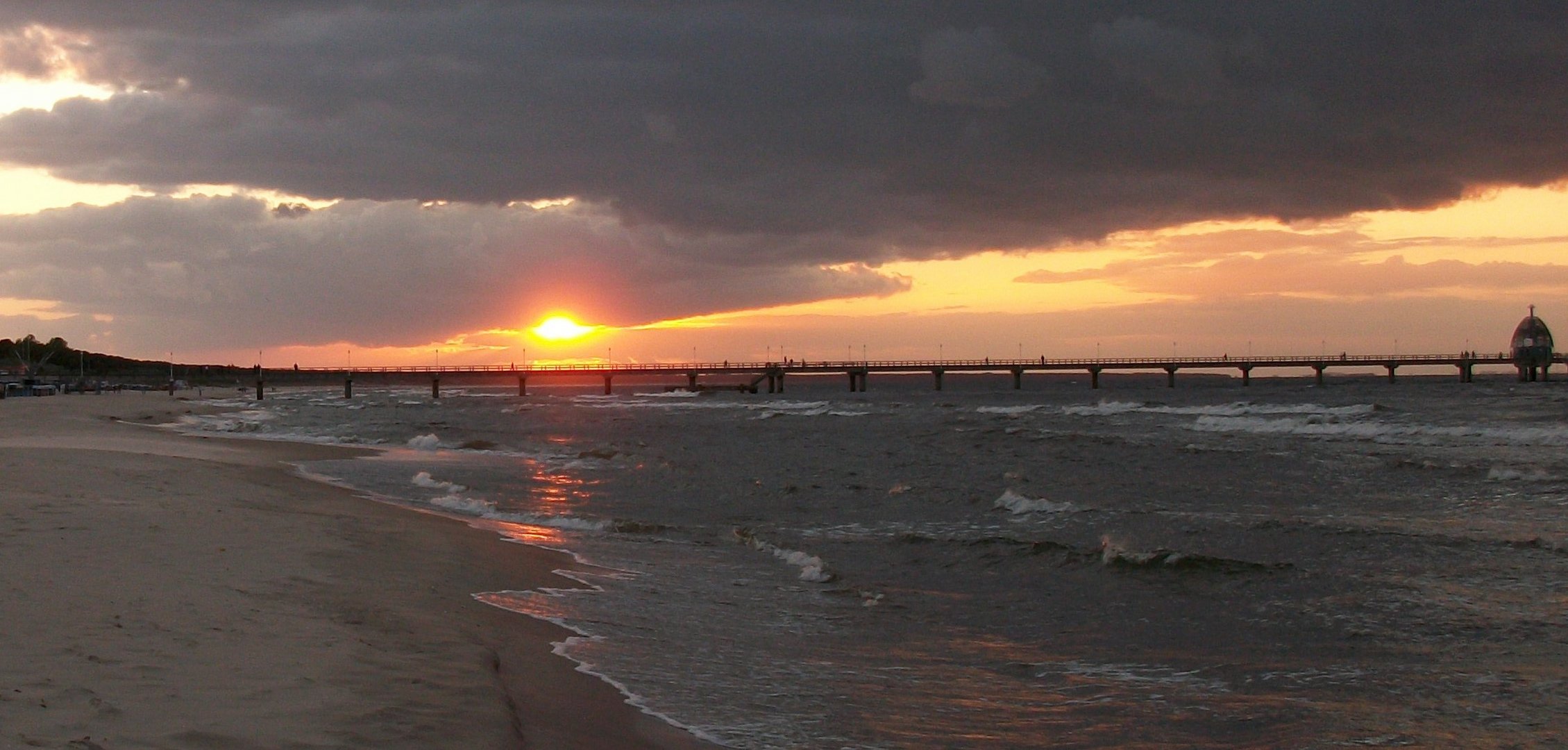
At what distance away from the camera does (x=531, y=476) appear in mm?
27344

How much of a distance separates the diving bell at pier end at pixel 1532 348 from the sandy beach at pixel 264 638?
137 meters

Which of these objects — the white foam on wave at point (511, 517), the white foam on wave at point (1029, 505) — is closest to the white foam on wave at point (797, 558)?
the white foam on wave at point (511, 517)

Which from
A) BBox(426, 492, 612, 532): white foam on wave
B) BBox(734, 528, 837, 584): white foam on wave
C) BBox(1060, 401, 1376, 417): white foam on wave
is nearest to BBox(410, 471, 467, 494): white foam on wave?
BBox(426, 492, 612, 532): white foam on wave

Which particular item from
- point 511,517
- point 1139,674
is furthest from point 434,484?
point 1139,674

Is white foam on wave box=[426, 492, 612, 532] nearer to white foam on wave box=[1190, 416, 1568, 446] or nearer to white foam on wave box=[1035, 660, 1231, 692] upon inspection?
white foam on wave box=[1035, 660, 1231, 692]

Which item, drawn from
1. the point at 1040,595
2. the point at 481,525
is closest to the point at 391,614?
the point at 1040,595

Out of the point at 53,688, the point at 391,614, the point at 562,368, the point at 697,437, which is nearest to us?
the point at 53,688

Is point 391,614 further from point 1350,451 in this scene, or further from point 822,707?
point 1350,451

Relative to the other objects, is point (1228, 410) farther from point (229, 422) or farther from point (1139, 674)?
point (1139, 674)

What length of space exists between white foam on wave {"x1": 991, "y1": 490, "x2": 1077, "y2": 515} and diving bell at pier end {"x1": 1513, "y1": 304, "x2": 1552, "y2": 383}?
12688 centimetres

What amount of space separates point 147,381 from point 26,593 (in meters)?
158

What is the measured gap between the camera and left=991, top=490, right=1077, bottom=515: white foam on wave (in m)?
19.0

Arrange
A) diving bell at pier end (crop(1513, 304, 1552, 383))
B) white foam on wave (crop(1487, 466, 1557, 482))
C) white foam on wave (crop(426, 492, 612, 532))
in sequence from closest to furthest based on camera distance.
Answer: white foam on wave (crop(426, 492, 612, 532)) < white foam on wave (crop(1487, 466, 1557, 482)) < diving bell at pier end (crop(1513, 304, 1552, 383))

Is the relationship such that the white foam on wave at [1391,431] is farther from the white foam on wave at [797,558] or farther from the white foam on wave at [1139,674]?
the white foam on wave at [1139,674]
